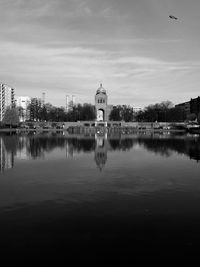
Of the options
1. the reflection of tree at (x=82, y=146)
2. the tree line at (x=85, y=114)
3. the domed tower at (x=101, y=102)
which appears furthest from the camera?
the domed tower at (x=101, y=102)

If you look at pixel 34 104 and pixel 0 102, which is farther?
pixel 0 102

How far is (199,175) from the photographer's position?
23172mm

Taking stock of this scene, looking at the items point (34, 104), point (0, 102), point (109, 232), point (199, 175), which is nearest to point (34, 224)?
point (109, 232)

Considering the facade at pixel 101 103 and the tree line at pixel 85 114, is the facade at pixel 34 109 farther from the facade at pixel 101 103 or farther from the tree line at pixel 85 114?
the facade at pixel 101 103

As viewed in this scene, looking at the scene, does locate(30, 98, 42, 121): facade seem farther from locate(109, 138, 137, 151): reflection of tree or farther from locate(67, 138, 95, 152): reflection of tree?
locate(109, 138, 137, 151): reflection of tree

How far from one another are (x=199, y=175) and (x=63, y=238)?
14.7 metres

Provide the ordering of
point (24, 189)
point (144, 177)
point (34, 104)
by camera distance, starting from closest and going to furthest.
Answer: point (24, 189)
point (144, 177)
point (34, 104)

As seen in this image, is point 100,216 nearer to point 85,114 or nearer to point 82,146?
point 82,146

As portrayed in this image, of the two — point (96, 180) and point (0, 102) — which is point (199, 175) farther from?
point (0, 102)

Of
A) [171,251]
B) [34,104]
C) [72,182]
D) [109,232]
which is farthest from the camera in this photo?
[34,104]

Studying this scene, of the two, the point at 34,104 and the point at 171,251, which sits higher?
the point at 34,104

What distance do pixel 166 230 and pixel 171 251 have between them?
1783mm

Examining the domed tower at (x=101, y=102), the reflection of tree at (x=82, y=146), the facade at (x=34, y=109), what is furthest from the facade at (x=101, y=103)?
the reflection of tree at (x=82, y=146)

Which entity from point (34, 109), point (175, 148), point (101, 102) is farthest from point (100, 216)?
point (101, 102)
